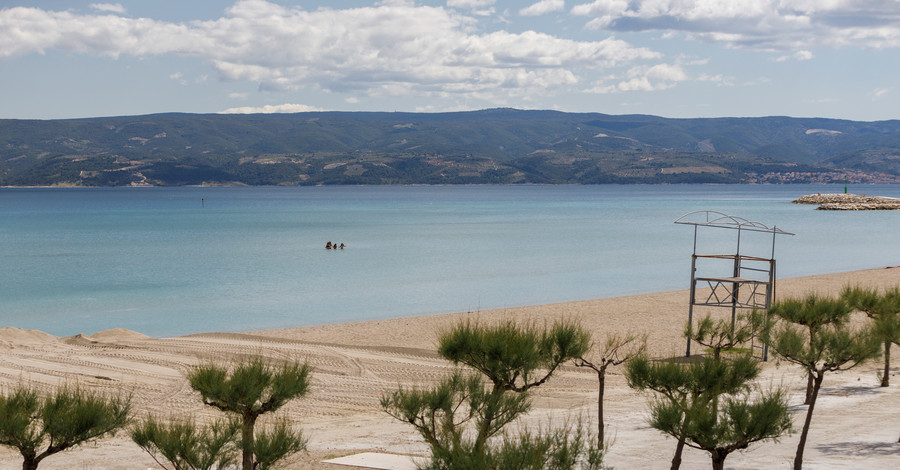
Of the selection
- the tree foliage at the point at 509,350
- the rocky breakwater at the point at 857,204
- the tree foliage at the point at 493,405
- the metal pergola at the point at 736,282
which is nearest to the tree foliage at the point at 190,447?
the tree foliage at the point at 493,405

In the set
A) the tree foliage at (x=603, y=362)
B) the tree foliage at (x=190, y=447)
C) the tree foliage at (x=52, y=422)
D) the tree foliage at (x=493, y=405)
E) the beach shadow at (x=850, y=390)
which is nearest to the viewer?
the tree foliage at (x=493, y=405)

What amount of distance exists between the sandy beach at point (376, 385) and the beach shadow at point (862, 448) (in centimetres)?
1

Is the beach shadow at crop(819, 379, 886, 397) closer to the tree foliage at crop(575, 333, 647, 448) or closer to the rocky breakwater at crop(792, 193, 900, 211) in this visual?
the tree foliage at crop(575, 333, 647, 448)

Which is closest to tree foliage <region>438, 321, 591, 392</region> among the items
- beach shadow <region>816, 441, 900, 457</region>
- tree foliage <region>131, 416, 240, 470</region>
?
tree foliage <region>131, 416, 240, 470</region>

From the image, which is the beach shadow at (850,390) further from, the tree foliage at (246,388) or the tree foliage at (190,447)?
the tree foliage at (190,447)

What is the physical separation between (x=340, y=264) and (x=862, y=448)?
119 ft

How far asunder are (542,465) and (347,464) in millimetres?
4548

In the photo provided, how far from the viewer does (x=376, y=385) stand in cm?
1587

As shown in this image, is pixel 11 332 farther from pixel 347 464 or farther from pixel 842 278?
pixel 842 278

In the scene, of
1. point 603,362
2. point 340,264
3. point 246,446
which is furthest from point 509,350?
point 340,264

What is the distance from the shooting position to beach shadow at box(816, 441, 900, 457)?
10.4m

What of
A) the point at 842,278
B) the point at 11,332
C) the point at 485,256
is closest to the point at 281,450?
the point at 11,332

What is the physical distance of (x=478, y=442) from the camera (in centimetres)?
675

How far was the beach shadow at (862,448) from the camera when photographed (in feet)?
34.3
